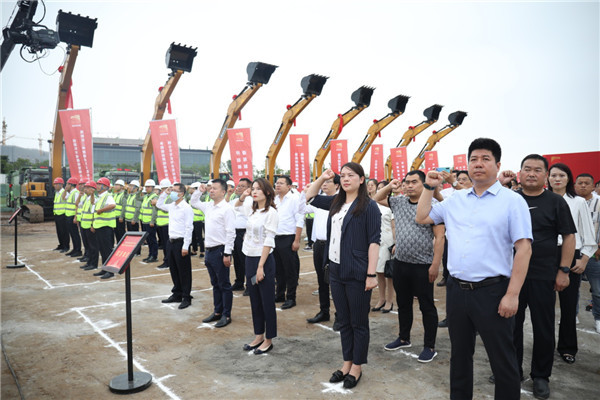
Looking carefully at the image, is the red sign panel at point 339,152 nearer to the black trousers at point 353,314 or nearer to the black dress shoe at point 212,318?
the black dress shoe at point 212,318

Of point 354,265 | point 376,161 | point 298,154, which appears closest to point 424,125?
point 376,161

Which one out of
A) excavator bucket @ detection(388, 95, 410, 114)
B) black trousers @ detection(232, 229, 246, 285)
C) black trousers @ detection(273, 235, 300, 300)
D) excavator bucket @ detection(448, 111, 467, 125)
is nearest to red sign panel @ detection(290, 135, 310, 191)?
black trousers @ detection(232, 229, 246, 285)

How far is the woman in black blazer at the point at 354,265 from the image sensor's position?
3.04m

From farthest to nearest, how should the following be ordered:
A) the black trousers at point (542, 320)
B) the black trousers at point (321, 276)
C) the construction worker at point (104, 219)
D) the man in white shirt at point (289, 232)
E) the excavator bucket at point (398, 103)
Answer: the excavator bucket at point (398, 103) → the construction worker at point (104, 219) → the man in white shirt at point (289, 232) → the black trousers at point (321, 276) → the black trousers at point (542, 320)

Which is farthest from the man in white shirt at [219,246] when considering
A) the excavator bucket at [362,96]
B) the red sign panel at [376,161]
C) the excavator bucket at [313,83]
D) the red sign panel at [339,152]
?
the red sign panel at [376,161]

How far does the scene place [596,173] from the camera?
25.3ft

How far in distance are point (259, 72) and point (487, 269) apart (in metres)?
12.1

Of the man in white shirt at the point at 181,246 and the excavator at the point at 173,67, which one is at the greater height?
the excavator at the point at 173,67

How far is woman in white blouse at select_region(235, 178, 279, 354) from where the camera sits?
150 inches

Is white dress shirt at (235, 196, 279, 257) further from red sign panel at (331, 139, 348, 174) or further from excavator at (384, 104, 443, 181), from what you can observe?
excavator at (384, 104, 443, 181)

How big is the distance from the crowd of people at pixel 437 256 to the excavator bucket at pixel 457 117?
1890 cm

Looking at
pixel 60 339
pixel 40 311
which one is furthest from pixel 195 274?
pixel 60 339

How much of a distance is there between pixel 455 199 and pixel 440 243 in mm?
1301

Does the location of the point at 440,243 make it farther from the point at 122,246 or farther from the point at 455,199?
the point at 122,246
